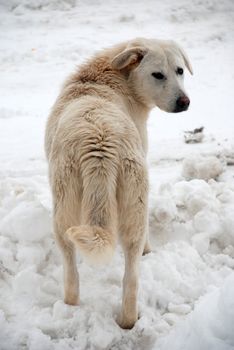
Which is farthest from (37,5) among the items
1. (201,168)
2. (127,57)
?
(127,57)

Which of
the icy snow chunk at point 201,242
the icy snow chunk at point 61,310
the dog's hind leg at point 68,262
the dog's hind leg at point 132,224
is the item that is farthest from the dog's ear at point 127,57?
the icy snow chunk at point 61,310

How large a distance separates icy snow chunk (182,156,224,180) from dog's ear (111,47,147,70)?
187 cm

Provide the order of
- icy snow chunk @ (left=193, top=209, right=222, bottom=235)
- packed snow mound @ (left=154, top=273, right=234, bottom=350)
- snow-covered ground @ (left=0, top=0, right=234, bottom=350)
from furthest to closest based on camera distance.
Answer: icy snow chunk @ (left=193, top=209, right=222, bottom=235)
snow-covered ground @ (left=0, top=0, right=234, bottom=350)
packed snow mound @ (left=154, top=273, right=234, bottom=350)

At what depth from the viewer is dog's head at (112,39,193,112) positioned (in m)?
3.77

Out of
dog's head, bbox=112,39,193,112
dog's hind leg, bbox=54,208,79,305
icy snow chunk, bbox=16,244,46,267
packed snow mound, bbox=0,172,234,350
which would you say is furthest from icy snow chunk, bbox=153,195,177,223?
dog's hind leg, bbox=54,208,79,305

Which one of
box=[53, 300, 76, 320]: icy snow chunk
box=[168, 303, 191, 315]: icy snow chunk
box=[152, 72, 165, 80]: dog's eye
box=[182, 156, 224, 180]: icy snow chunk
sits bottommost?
box=[182, 156, 224, 180]: icy snow chunk

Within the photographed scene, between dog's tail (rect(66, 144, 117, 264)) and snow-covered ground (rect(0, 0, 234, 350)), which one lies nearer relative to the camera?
dog's tail (rect(66, 144, 117, 264))

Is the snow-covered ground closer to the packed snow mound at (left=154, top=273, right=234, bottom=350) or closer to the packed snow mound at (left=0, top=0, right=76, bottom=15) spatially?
the packed snow mound at (left=154, top=273, right=234, bottom=350)

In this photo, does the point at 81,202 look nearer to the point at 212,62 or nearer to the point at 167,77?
the point at 167,77

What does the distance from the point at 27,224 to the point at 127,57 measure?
1816mm

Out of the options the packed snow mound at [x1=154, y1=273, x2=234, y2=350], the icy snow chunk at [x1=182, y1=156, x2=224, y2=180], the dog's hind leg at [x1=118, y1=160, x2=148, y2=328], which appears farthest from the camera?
the icy snow chunk at [x1=182, y1=156, x2=224, y2=180]

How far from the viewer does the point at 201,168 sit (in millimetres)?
5098

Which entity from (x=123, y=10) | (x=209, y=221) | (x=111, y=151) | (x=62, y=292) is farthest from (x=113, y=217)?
(x=123, y=10)

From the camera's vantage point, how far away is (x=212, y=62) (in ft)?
37.6
